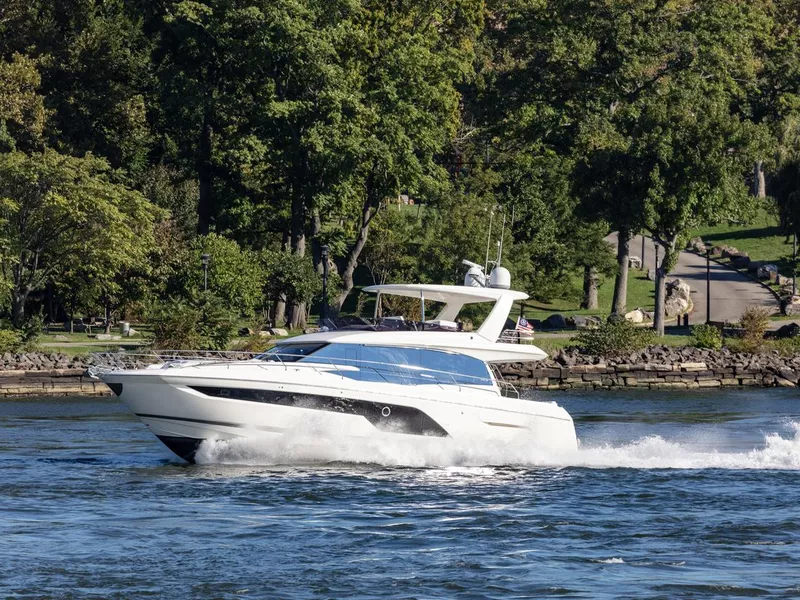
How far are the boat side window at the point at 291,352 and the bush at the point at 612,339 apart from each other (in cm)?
3115

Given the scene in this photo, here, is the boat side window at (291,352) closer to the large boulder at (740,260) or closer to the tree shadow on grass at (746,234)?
the large boulder at (740,260)

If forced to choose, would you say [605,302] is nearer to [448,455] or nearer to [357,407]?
[448,455]

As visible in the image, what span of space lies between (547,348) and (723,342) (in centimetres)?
822

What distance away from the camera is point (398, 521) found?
2066 cm

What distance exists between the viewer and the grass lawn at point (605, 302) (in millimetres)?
71062

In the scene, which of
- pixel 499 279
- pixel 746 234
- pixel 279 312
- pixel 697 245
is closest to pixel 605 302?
pixel 697 245

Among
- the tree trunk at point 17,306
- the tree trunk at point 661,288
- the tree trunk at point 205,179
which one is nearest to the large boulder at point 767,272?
the tree trunk at point 661,288

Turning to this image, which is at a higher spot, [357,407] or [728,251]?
[728,251]

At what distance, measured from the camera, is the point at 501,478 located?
25.0 metres

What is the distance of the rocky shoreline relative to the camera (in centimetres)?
4988

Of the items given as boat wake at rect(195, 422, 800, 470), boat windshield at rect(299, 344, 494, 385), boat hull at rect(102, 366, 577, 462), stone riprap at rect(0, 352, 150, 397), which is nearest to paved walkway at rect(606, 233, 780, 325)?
stone riprap at rect(0, 352, 150, 397)

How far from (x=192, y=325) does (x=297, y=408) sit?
26403 mm

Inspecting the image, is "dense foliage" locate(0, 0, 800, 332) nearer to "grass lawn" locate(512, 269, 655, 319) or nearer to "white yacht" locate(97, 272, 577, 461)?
"grass lawn" locate(512, 269, 655, 319)

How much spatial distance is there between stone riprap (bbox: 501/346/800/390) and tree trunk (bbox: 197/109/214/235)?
2312 centimetres
